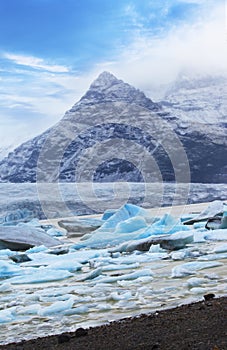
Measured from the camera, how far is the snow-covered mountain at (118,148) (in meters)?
46.8

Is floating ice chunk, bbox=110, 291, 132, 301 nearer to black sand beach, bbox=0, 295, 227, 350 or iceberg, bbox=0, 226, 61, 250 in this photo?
black sand beach, bbox=0, 295, 227, 350

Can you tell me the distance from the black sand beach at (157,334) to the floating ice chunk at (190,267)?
7.14 ft

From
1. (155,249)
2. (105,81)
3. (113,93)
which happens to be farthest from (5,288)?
(105,81)

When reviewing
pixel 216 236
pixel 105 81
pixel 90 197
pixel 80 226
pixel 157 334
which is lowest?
pixel 80 226

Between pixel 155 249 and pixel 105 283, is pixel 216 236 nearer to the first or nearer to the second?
pixel 155 249

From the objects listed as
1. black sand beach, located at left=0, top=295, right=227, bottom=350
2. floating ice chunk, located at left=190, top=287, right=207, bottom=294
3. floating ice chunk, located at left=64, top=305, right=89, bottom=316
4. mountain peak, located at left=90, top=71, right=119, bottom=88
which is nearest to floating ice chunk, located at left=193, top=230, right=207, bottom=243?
floating ice chunk, located at left=190, top=287, right=207, bottom=294

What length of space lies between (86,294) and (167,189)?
34267mm

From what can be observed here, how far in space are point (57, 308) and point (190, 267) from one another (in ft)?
7.58

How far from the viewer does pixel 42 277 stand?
6691 mm

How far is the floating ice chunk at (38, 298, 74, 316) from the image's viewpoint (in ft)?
15.0

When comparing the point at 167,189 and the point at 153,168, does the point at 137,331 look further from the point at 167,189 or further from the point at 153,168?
the point at 153,168

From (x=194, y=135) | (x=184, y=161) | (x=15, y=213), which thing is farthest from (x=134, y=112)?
(x=15, y=213)

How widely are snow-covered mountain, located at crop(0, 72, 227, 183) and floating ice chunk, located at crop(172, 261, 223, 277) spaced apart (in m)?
35.3

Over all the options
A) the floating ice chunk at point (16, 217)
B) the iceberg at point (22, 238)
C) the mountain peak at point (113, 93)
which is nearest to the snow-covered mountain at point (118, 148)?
the mountain peak at point (113, 93)
